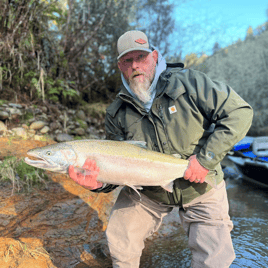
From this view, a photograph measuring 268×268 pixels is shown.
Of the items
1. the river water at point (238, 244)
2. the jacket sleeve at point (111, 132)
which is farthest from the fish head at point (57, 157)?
the river water at point (238, 244)

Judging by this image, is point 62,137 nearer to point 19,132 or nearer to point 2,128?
point 19,132

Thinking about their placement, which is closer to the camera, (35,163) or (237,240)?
(35,163)

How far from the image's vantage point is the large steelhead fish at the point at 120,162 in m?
2.54

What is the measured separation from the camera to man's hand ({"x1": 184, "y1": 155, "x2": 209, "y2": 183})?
8.21 feet

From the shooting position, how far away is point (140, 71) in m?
2.88

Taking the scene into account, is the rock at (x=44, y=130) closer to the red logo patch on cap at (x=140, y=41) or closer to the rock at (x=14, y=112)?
the rock at (x=14, y=112)

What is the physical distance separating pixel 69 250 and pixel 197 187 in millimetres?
2007

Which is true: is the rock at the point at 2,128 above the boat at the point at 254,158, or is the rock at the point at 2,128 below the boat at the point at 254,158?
above

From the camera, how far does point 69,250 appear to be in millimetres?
3426

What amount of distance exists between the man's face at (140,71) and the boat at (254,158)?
469 centimetres

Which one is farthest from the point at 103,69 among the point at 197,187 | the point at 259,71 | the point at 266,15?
the point at 266,15

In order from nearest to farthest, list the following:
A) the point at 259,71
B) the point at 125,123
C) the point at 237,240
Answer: the point at 125,123 < the point at 237,240 < the point at 259,71

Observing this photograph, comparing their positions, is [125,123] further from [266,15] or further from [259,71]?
[266,15]

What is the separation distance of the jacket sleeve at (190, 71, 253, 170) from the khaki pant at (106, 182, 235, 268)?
0.49m
